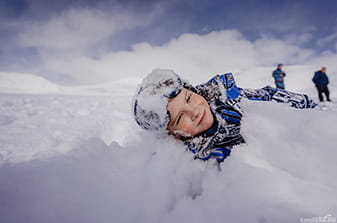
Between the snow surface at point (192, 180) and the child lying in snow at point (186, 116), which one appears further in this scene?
the child lying in snow at point (186, 116)

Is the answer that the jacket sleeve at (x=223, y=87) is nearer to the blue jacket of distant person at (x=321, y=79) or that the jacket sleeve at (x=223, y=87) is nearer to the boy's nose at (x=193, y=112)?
the boy's nose at (x=193, y=112)

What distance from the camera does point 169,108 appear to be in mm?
1063

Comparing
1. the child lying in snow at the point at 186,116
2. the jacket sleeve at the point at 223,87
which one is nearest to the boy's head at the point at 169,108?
the child lying in snow at the point at 186,116

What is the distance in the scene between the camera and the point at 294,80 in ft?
37.7

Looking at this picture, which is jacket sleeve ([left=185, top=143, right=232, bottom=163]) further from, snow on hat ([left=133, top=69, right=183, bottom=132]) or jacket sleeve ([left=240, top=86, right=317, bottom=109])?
jacket sleeve ([left=240, top=86, right=317, bottom=109])

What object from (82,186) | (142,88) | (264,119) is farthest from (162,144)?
(264,119)

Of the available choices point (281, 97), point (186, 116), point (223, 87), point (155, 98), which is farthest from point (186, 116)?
point (281, 97)

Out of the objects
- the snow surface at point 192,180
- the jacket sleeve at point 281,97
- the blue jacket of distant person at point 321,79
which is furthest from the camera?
the blue jacket of distant person at point 321,79

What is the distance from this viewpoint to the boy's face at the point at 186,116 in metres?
1.07

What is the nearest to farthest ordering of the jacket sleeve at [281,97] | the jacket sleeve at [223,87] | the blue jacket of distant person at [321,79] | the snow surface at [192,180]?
the snow surface at [192,180] → the jacket sleeve at [223,87] → the jacket sleeve at [281,97] → the blue jacket of distant person at [321,79]

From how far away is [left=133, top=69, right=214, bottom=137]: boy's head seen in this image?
1062 millimetres

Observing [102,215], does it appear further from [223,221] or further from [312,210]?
[312,210]

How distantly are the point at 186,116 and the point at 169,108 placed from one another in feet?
0.38

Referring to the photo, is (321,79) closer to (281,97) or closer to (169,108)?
(281,97)
